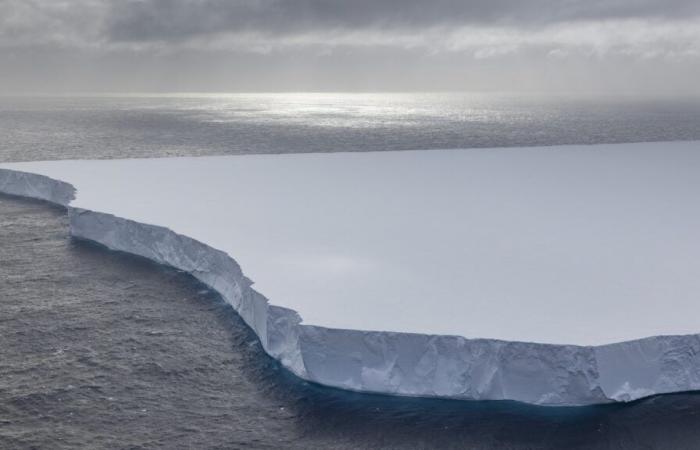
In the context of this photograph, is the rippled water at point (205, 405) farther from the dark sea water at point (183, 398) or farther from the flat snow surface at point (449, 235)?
the flat snow surface at point (449, 235)

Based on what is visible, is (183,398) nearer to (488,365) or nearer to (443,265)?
(488,365)

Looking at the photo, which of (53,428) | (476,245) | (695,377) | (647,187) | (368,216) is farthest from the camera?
(647,187)

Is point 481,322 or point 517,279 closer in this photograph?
point 481,322

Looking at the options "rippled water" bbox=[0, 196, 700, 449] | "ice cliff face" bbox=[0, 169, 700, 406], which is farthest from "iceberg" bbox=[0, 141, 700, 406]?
"rippled water" bbox=[0, 196, 700, 449]

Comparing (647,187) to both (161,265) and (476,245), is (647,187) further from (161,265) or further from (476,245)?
(161,265)

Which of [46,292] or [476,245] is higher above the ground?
[476,245]

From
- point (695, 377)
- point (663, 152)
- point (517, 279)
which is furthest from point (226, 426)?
point (663, 152)

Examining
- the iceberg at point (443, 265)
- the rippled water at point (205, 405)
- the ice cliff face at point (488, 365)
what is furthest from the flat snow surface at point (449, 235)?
the rippled water at point (205, 405)
